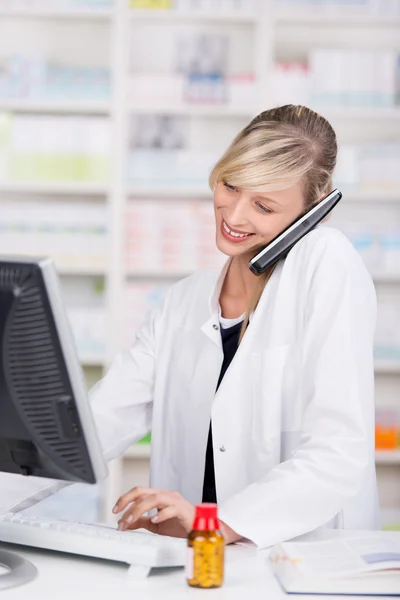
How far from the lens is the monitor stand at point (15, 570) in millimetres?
1252

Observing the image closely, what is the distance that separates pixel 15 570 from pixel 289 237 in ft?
2.95

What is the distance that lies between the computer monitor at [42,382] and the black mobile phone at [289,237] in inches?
28.6

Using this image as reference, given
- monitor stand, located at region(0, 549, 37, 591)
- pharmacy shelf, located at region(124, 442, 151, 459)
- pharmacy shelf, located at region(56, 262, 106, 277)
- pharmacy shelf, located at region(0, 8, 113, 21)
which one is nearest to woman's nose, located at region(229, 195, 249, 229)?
monitor stand, located at region(0, 549, 37, 591)

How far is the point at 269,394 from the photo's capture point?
182 cm

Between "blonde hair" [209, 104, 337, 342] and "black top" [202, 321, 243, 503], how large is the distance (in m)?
0.06

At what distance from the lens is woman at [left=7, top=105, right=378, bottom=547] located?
158cm

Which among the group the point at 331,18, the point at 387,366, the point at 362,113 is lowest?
the point at 387,366

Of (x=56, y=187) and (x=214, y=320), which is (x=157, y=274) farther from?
(x=214, y=320)

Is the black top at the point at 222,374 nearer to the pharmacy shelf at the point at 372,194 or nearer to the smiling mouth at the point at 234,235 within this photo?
the smiling mouth at the point at 234,235

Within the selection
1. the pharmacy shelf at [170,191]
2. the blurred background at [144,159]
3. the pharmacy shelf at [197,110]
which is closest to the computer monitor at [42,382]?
the blurred background at [144,159]

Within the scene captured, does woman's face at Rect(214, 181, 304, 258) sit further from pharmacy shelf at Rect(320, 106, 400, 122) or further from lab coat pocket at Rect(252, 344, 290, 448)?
pharmacy shelf at Rect(320, 106, 400, 122)

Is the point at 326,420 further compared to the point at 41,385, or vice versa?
the point at 326,420

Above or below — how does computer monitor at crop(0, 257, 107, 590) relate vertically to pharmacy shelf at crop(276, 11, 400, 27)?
below

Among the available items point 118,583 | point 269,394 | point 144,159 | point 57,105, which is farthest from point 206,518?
point 57,105
